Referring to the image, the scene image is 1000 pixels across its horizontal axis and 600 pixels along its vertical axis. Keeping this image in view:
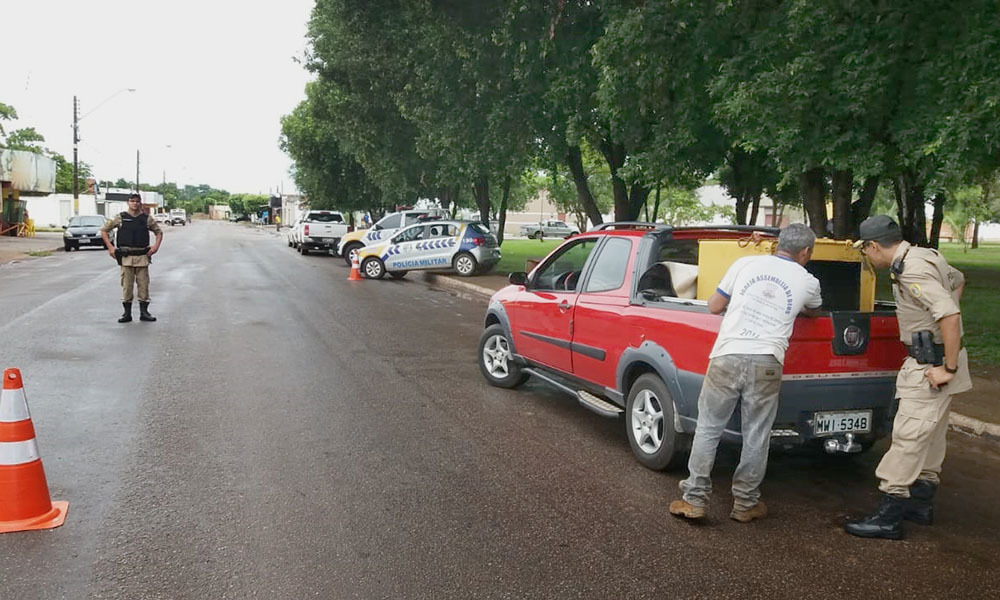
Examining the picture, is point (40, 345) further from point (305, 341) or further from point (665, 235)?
point (665, 235)

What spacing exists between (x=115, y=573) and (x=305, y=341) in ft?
21.8

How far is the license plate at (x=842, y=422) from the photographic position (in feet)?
15.3

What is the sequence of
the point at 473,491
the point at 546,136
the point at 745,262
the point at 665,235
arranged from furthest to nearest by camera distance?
the point at 546,136, the point at 665,235, the point at 473,491, the point at 745,262

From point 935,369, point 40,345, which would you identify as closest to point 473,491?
point 935,369

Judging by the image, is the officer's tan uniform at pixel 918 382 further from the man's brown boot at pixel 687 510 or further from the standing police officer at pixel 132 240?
the standing police officer at pixel 132 240

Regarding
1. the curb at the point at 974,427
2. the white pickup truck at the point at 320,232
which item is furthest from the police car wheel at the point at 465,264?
the curb at the point at 974,427

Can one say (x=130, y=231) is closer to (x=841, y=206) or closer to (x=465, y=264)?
(x=465, y=264)

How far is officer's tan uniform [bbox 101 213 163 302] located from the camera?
10.9 meters

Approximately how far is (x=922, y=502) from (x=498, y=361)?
166 inches

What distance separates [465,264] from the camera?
21391 mm

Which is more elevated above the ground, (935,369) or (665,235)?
(665,235)

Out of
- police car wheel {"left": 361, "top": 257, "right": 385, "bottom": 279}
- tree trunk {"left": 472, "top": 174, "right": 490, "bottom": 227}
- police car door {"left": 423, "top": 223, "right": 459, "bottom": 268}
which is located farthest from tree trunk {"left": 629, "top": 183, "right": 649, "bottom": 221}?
tree trunk {"left": 472, "top": 174, "right": 490, "bottom": 227}

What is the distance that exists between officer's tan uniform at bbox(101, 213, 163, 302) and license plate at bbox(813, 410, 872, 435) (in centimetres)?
928

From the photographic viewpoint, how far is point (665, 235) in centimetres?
563
